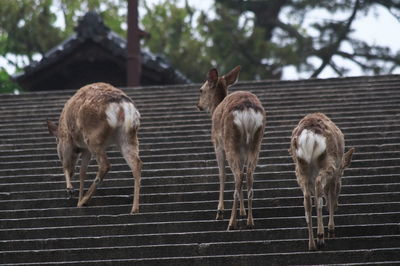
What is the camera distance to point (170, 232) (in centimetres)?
Answer: 1162

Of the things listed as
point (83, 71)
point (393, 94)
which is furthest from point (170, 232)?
point (83, 71)

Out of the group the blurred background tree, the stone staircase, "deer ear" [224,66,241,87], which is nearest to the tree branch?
the blurred background tree

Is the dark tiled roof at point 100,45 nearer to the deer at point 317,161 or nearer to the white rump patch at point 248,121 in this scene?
the white rump patch at point 248,121

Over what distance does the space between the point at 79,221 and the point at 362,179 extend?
3356 mm

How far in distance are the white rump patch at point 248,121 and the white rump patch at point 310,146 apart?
0.91m

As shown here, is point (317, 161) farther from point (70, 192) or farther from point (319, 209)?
point (70, 192)

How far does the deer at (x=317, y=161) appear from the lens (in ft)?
34.7

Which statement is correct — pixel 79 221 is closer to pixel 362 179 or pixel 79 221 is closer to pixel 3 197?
pixel 3 197

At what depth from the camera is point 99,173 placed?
41.9 ft

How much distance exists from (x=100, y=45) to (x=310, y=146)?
13509 mm

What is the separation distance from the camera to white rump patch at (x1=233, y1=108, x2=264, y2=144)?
11.4 metres

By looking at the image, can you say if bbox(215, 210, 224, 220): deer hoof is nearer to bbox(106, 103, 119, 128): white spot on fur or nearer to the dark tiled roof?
bbox(106, 103, 119, 128): white spot on fur

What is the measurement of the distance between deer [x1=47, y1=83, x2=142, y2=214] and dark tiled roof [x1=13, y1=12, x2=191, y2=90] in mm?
10035

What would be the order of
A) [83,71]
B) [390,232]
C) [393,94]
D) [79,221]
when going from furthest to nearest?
[83,71] → [393,94] → [79,221] → [390,232]
